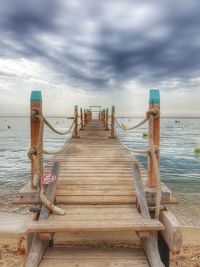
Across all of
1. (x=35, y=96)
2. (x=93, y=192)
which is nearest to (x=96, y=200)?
(x=93, y=192)

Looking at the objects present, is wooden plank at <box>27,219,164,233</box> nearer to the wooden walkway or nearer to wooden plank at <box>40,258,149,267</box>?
the wooden walkway

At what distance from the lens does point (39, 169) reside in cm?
392

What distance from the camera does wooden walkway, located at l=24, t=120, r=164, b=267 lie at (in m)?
3.14

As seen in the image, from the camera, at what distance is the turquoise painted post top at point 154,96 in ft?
13.7

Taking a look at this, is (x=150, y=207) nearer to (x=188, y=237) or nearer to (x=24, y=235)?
(x=24, y=235)

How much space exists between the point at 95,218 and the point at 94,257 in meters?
0.50

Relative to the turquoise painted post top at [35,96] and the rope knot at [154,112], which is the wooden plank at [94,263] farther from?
the turquoise painted post top at [35,96]

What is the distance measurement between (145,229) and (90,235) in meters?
2.31

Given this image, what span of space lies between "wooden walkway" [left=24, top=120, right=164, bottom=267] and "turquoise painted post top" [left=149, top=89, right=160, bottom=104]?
1.60 metres

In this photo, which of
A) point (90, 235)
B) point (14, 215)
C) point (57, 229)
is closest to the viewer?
point (57, 229)

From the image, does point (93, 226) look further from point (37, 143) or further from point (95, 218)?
point (37, 143)

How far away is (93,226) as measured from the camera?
10.4ft

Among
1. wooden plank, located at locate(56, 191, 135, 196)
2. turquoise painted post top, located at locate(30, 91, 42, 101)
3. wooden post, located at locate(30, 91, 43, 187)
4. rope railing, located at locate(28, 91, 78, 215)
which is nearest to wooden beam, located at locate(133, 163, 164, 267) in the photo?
wooden plank, located at locate(56, 191, 135, 196)

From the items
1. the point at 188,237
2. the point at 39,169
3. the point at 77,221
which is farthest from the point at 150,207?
the point at 188,237
